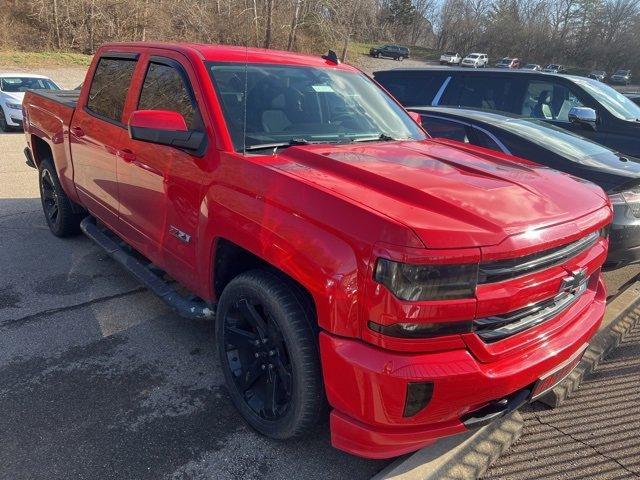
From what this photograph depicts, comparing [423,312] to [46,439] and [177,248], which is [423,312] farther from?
[46,439]

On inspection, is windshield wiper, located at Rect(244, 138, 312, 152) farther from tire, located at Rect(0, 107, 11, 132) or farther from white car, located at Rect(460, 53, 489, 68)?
white car, located at Rect(460, 53, 489, 68)

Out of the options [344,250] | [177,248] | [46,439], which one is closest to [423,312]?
[344,250]

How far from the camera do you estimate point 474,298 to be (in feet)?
6.39

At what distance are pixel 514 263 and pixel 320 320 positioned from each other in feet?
2.65

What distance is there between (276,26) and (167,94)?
35.2m

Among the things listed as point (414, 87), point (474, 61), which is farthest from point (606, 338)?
point (474, 61)

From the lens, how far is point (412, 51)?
65625 millimetres

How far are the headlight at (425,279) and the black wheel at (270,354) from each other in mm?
522

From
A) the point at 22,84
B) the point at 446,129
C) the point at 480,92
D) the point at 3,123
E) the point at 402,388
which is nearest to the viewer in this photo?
the point at 402,388

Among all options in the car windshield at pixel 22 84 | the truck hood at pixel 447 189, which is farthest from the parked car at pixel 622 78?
the truck hood at pixel 447 189

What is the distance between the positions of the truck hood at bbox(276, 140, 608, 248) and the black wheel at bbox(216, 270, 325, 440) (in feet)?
1.83

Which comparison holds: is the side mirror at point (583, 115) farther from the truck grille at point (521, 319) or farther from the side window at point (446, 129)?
the truck grille at point (521, 319)

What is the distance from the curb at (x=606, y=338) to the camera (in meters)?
3.04

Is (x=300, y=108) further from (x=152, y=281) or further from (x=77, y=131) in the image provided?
(x=77, y=131)
